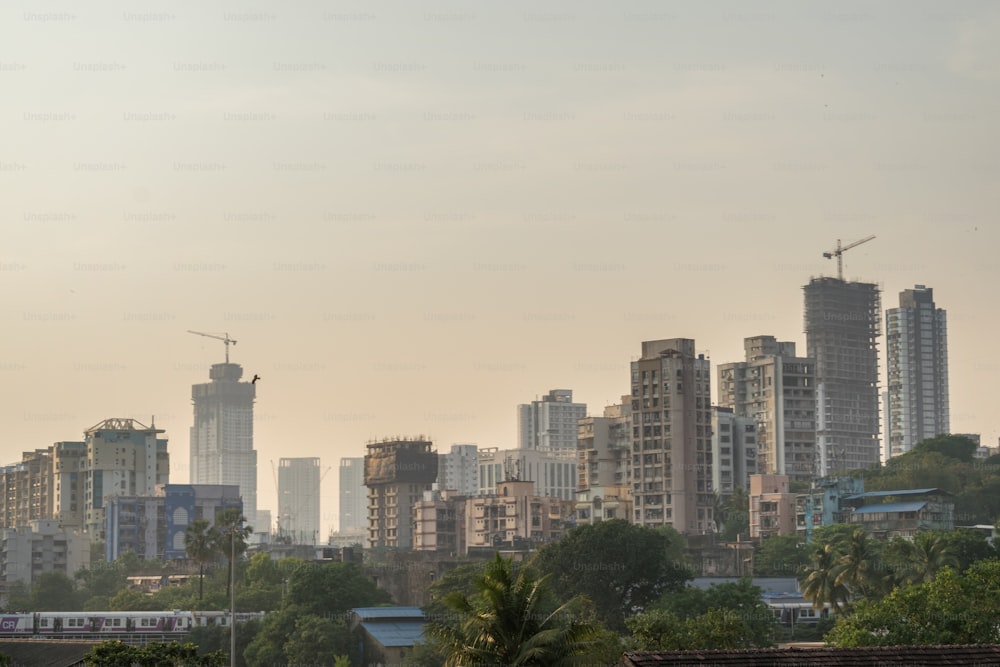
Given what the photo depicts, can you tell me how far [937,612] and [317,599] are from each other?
73659 mm

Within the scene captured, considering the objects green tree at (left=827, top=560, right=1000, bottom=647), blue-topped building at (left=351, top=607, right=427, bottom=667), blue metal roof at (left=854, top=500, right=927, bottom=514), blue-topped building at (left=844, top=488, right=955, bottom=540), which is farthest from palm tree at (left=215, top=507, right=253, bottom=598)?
green tree at (left=827, top=560, right=1000, bottom=647)

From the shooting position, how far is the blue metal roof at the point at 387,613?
14350cm

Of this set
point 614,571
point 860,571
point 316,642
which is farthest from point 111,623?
point 860,571

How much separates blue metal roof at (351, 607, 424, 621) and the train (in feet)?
53.5

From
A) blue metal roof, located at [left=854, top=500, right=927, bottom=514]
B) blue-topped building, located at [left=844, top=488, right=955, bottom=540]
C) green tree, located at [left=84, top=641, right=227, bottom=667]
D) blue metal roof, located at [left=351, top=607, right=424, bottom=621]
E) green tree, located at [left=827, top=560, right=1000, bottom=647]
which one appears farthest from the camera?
blue metal roof, located at [left=854, top=500, right=927, bottom=514]

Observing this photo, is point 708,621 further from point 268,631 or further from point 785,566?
point 785,566

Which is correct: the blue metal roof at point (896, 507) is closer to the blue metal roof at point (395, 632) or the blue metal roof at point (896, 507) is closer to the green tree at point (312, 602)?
the green tree at point (312, 602)

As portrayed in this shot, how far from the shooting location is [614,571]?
139 m

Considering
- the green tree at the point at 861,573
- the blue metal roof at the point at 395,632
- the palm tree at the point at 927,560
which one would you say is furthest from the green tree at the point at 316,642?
the palm tree at the point at 927,560

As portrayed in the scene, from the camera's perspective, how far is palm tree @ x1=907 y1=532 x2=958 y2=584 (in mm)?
126375

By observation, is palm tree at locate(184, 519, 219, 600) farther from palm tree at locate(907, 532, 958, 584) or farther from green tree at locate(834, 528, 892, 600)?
palm tree at locate(907, 532, 958, 584)

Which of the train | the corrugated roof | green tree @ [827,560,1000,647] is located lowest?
the train

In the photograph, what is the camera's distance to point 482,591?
56.7m

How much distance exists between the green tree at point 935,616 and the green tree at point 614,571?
4450 centimetres
